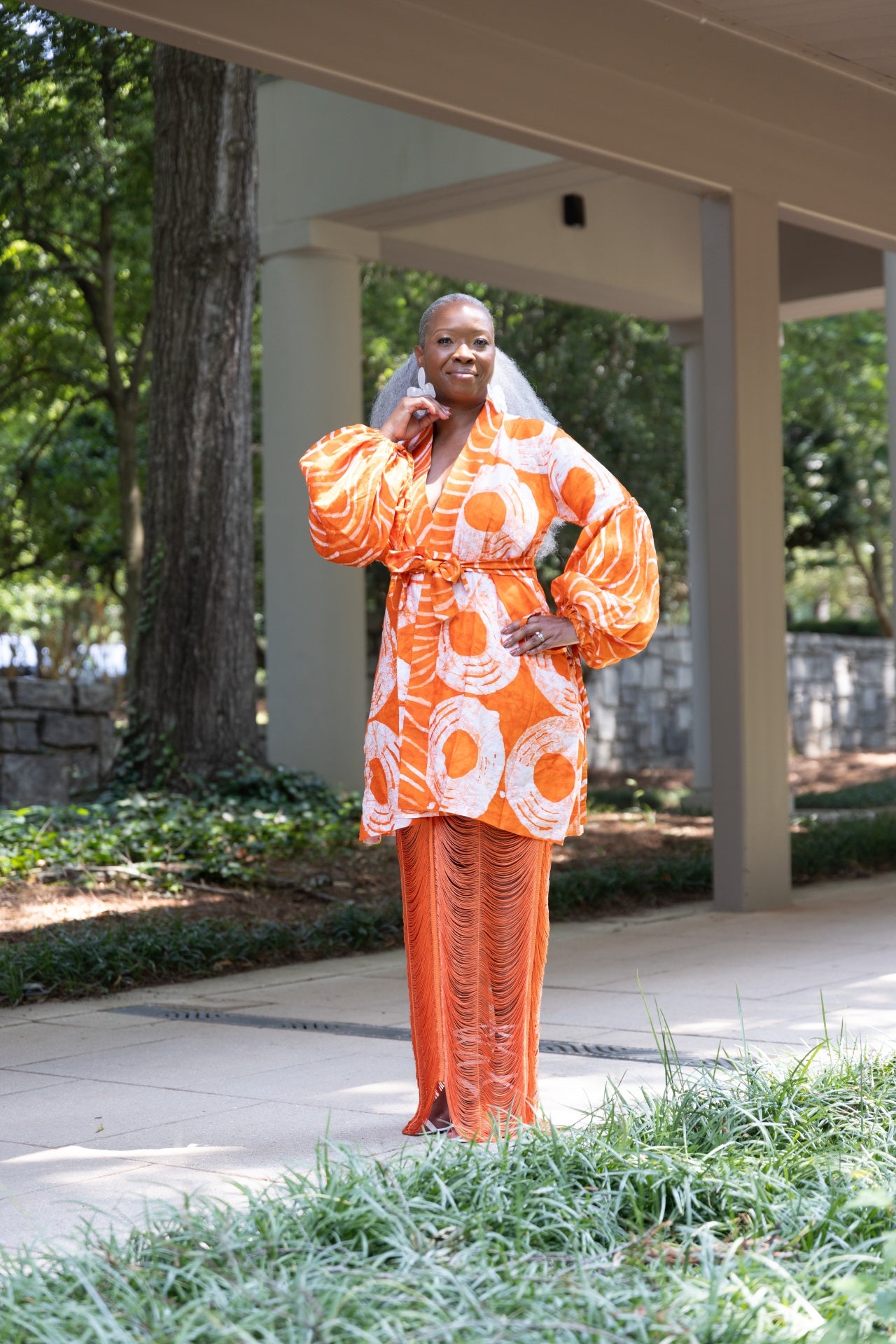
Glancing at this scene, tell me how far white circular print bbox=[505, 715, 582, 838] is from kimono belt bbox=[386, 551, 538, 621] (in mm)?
341

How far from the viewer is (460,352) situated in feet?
12.5

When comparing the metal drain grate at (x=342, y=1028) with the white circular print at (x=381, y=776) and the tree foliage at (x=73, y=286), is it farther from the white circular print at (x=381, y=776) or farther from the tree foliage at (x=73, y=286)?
the tree foliage at (x=73, y=286)

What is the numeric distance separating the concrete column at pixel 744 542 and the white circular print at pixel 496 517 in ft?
13.4

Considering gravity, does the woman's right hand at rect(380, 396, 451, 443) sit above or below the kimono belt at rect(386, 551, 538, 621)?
above

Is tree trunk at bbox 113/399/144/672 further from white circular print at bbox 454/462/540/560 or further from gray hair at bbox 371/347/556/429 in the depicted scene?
white circular print at bbox 454/462/540/560

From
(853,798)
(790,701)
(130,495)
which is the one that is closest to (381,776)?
(853,798)

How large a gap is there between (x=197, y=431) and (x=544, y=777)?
7.18 metres

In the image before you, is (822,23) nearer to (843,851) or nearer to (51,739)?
(843,851)

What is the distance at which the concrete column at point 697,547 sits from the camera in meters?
12.7

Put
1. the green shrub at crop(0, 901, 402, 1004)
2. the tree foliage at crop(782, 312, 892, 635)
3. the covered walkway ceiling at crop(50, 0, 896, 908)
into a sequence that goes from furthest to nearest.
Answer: the tree foliage at crop(782, 312, 892, 635)
the covered walkway ceiling at crop(50, 0, 896, 908)
the green shrub at crop(0, 901, 402, 1004)

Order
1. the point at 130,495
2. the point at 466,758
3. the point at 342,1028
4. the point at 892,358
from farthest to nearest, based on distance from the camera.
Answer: the point at 130,495 → the point at 892,358 → the point at 342,1028 → the point at 466,758

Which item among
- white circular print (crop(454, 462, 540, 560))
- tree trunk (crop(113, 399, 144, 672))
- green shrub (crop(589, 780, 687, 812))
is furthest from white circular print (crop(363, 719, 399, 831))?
tree trunk (crop(113, 399, 144, 672))

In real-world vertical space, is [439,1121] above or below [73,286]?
below

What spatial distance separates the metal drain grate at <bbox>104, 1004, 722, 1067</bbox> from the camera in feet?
15.4
